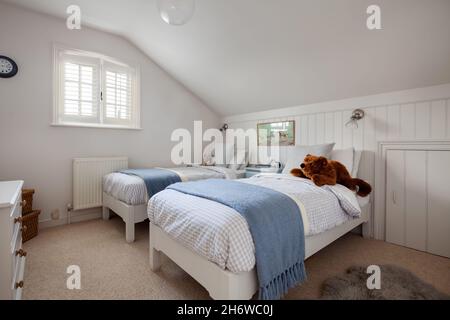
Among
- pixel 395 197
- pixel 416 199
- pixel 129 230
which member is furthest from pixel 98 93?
pixel 416 199

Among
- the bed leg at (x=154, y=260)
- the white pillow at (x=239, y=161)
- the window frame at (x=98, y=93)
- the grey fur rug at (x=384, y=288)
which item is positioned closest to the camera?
the grey fur rug at (x=384, y=288)

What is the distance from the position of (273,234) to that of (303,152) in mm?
1663

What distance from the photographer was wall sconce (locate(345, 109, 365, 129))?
2.54 m

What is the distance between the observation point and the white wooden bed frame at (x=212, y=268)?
1121mm

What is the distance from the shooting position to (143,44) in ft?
10.7

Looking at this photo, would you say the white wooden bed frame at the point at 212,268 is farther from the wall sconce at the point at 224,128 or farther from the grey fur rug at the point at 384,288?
the wall sconce at the point at 224,128

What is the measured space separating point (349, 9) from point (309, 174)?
1415mm

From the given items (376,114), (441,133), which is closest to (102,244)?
(376,114)

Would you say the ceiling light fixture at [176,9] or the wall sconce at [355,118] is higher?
the ceiling light fixture at [176,9]

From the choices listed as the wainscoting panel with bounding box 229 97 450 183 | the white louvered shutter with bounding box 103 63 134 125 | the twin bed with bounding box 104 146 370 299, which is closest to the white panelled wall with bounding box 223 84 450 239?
the wainscoting panel with bounding box 229 97 450 183

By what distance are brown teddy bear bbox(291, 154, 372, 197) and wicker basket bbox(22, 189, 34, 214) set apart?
116 inches

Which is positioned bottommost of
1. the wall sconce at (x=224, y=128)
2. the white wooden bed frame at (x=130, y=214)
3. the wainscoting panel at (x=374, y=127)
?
the white wooden bed frame at (x=130, y=214)

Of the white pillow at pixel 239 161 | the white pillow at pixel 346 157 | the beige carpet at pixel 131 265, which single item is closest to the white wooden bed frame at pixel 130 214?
the beige carpet at pixel 131 265

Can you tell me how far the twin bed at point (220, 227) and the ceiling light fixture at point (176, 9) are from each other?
1.36 meters
